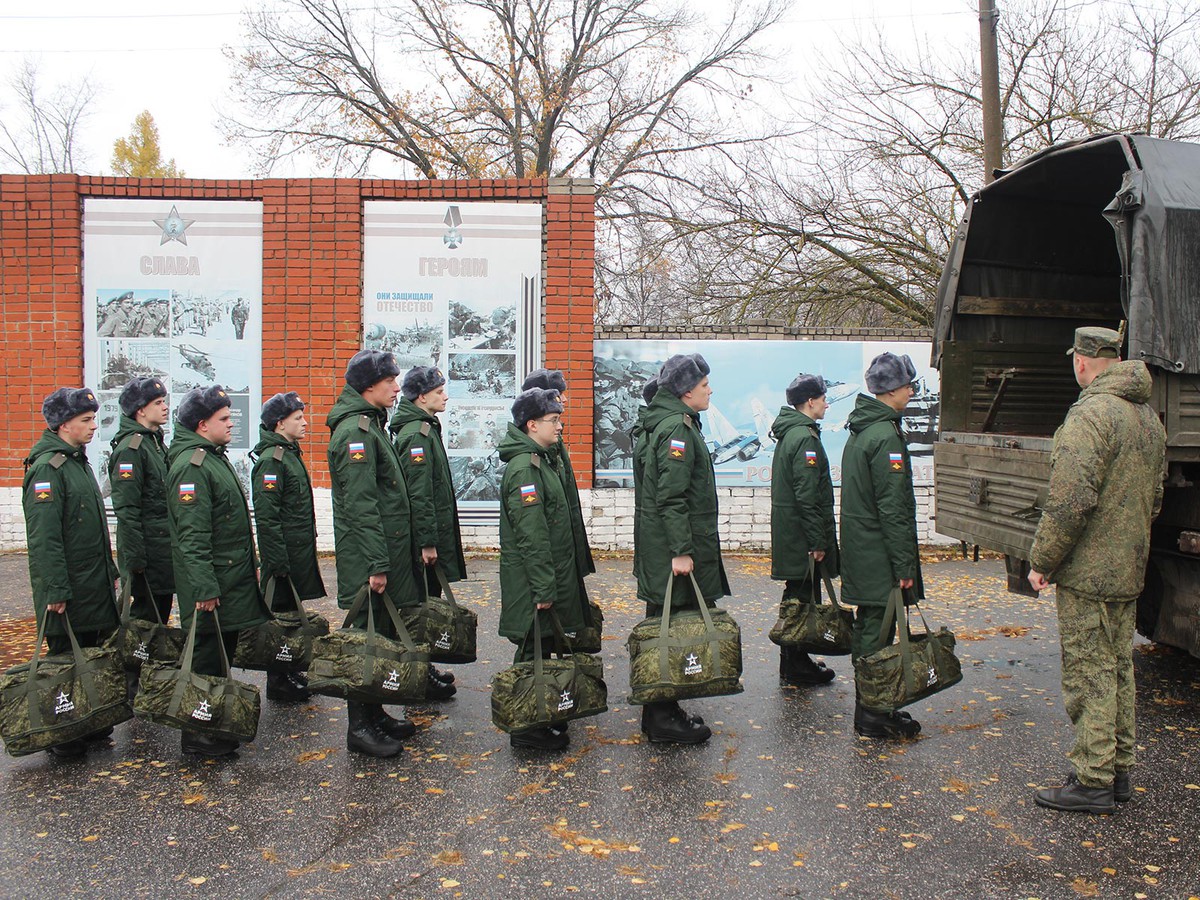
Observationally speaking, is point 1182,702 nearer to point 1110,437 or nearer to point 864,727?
point 864,727

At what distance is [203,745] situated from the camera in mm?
4668

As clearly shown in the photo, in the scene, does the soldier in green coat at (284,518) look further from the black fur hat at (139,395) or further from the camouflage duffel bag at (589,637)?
the camouflage duffel bag at (589,637)

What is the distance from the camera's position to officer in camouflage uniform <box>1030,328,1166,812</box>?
3.96 meters

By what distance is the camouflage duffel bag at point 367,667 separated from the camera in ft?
15.1

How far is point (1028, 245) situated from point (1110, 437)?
11.4ft

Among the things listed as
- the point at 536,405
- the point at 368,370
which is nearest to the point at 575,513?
the point at 536,405

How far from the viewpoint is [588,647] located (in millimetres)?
5559

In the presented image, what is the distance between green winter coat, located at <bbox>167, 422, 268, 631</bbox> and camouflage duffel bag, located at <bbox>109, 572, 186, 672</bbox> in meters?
0.72

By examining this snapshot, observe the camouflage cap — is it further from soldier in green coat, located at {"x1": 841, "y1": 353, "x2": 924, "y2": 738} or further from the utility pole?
the utility pole

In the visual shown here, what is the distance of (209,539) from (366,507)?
0.83m

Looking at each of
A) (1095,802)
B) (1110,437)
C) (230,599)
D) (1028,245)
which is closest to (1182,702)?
(1095,802)

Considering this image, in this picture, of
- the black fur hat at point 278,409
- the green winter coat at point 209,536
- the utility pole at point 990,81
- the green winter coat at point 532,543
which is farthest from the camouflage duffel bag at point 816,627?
the utility pole at point 990,81

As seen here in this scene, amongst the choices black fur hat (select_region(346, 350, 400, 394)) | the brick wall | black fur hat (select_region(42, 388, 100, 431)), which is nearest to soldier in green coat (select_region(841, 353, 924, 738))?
black fur hat (select_region(346, 350, 400, 394))

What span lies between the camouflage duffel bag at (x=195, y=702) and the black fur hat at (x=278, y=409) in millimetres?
1643
